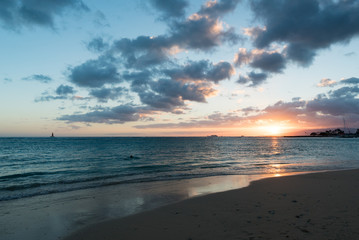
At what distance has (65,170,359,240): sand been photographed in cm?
699

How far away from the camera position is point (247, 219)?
830cm

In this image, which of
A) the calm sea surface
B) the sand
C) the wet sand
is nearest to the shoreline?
the wet sand

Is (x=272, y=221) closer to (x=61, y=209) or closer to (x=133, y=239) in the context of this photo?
(x=133, y=239)

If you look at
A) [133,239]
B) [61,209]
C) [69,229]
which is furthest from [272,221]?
[61,209]

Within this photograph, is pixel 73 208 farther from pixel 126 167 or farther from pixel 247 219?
pixel 126 167

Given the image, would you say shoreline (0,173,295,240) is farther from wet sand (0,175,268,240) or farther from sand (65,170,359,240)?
sand (65,170,359,240)

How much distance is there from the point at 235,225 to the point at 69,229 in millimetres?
6369

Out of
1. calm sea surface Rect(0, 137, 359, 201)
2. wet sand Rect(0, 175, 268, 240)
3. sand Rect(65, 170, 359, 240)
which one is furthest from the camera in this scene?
calm sea surface Rect(0, 137, 359, 201)

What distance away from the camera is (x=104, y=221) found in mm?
9000

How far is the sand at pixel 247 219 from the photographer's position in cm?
699

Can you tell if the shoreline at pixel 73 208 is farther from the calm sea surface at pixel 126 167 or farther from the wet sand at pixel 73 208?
the calm sea surface at pixel 126 167

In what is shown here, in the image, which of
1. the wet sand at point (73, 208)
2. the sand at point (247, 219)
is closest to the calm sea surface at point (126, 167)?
the wet sand at point (73, 208)

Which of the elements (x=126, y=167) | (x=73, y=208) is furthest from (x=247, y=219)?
(x=126, y=167)

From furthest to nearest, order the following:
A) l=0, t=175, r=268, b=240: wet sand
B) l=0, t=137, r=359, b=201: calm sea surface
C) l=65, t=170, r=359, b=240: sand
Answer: l=0, t=137, r=359, b=201: calm sea surface → l=0, t=175, r=268, b=240: wet sand → l=65, t=170, r=359, b=240: sand
